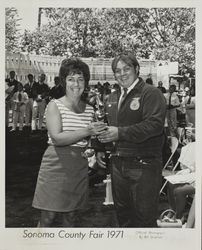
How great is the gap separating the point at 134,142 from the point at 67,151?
0.24 m

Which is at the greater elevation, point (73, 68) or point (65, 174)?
point (73, 68)

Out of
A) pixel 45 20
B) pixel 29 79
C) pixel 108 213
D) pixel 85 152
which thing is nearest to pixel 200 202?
pixel 108 213

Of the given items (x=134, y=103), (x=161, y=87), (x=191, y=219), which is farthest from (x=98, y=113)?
(x=191, y=219)

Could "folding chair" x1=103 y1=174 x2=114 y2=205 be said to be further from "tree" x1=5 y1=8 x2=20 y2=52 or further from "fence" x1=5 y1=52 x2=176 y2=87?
"tree" x1=5 y1=8 x2=20 y2=52

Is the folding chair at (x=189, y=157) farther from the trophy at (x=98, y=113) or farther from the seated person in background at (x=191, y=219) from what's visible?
the trophy at (x=98, y=113)

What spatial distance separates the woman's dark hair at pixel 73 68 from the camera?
3.84ft

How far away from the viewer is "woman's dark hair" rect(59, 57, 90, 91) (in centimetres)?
117

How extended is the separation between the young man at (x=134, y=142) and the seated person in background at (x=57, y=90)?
0.18m

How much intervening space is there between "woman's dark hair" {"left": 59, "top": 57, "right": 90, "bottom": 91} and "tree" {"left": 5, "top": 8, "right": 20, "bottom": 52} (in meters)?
0.19

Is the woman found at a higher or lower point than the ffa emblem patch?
lower

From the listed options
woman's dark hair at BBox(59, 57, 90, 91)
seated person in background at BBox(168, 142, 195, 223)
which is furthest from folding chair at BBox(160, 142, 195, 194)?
woman's dark hair at BBox(59, 57, 90, 91)

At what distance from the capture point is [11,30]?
1194 millimetres

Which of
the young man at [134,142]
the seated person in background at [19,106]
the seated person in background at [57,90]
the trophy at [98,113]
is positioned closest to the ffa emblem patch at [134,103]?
the young man at [134,142]
